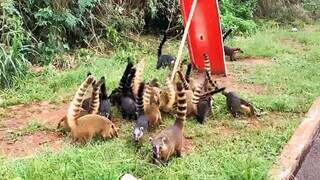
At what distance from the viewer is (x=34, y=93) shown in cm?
685

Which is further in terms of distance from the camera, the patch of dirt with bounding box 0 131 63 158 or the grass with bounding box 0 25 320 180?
the patch of dirt with bounding box 0 131 63 158

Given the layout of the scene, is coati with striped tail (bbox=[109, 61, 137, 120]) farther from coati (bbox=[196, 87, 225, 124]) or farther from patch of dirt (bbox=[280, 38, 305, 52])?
patch of dirt (bbox=[280, 38, 305, 52])

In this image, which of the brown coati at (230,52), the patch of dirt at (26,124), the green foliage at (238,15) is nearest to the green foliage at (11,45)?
the patch of dirt at (26,124)

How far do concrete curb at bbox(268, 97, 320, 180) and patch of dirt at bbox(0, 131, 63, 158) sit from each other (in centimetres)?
201

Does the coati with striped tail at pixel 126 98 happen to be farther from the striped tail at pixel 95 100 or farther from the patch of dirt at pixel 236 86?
the patch of dirt at pixel 236 86

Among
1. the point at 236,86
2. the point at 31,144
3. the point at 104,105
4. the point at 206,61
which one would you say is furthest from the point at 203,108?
the point at 206,61

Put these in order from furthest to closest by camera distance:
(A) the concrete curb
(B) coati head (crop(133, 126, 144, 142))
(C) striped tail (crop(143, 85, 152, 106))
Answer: (C) striped tail (crop(143, 85, 152, 106)) < (B) coati head (crop(133, 126, 144, 142)) < (A) the concrete curb

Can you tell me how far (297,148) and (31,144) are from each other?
2.51 meters

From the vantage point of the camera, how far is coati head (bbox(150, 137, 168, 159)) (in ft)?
14.8

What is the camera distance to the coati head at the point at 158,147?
4496 millimetres

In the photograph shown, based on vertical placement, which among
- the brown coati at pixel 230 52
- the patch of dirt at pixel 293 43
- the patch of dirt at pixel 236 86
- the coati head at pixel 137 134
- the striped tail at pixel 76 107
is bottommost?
the patch of dirt at pixel 293 43

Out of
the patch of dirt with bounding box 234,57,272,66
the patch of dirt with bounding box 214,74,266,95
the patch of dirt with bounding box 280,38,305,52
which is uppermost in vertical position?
the patch of dirt with bounding box 214,74,266,95

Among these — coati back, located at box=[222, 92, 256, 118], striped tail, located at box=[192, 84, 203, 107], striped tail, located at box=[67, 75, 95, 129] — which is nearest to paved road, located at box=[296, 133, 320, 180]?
coati back, located at box=[222, 92, 256, 118]

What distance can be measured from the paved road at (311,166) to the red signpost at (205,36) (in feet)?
8.20
